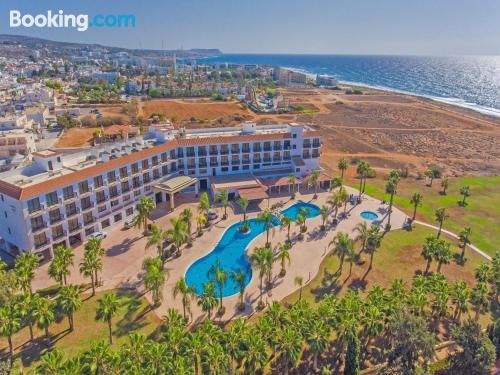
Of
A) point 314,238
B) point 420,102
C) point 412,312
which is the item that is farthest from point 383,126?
point 412,312

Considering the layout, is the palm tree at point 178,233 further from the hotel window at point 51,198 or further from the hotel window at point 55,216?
the hotel window at point 51,198

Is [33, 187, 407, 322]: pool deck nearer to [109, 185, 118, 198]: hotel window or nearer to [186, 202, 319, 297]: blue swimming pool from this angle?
[186, 202, 319, 297]: blue swimming pool

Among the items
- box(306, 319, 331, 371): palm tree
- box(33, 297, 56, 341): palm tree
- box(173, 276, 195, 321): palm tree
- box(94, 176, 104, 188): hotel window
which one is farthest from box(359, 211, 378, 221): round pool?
box(33, 297, 56, 341): palm tree

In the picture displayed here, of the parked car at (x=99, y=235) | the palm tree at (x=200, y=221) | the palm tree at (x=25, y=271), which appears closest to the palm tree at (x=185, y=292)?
the palm tree at (x=25, y=271)

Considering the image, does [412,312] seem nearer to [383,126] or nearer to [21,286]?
[21,286]

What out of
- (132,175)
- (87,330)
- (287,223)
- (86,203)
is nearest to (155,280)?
(87,330)
